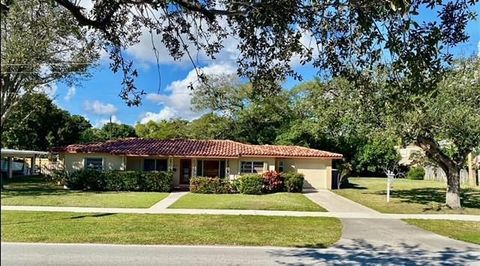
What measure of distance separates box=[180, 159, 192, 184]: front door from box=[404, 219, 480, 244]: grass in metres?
18.4

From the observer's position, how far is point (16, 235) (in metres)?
12.3

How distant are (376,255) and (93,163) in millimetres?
23684

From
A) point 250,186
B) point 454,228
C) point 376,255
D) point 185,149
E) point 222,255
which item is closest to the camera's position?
point 222,255

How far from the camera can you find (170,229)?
13922 millimetres

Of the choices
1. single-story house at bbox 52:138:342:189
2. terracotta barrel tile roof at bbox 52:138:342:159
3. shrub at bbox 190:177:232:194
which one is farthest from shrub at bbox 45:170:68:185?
shrub at bbox 190:177:232:194

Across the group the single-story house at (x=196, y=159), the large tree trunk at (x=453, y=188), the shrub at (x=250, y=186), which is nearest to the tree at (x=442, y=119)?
the large tree trunk at (x=453, y=188)

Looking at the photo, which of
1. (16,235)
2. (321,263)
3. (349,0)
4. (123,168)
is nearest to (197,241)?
(321,263)

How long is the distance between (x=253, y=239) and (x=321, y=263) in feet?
9.52

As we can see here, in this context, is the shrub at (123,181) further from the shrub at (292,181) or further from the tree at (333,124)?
the tree at (333,124)

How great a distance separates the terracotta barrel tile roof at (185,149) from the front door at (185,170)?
3.26 feet

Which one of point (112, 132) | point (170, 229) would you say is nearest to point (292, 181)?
point (170, 229)

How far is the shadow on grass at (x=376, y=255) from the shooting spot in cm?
1030

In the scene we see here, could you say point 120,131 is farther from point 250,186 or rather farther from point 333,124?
point 333,124

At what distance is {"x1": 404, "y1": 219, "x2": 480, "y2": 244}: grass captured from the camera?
14.1 meters
